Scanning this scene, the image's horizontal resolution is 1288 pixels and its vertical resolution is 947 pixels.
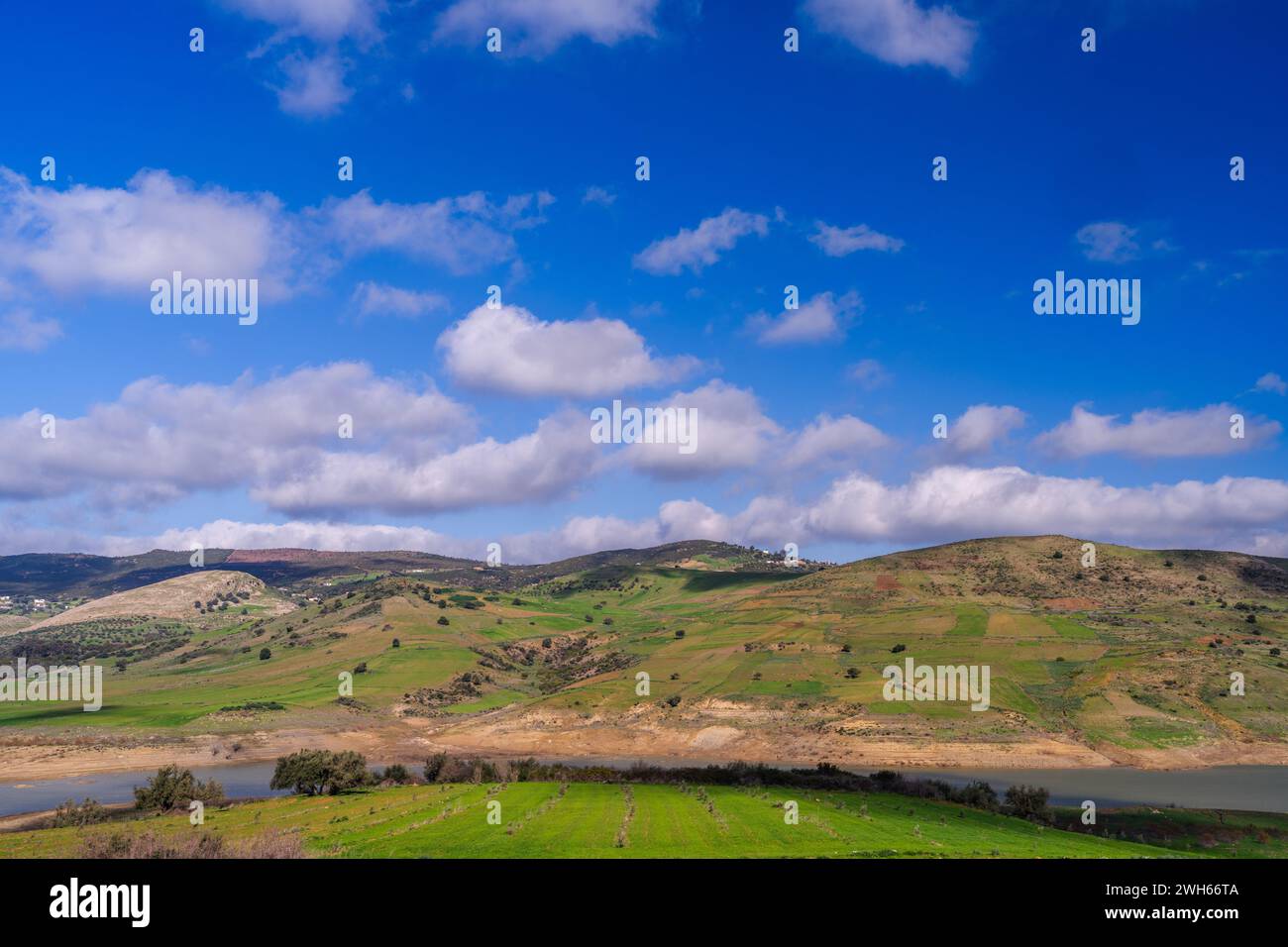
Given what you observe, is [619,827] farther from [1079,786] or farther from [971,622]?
[971,622]

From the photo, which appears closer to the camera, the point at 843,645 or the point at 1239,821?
the point at 1239,821

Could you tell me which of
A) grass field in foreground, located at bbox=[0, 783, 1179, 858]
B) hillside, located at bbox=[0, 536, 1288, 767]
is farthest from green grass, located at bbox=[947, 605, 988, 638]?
grass field in foreground, located at bbox=[0, 783, 1179, 858]

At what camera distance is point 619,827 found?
58.4 m

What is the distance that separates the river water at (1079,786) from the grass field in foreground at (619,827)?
79.1 ft

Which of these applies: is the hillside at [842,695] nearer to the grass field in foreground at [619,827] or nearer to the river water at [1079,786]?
the river water at [1079,786]

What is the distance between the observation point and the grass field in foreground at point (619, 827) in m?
47.9

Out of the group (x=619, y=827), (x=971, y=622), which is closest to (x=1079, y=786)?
(x=619, y=827)

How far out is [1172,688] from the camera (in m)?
128

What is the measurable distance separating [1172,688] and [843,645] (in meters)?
56.9

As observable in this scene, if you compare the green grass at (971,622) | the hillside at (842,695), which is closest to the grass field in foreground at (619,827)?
the hillside at (842,695)

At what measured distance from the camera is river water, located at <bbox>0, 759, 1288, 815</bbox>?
8556 centimetres
